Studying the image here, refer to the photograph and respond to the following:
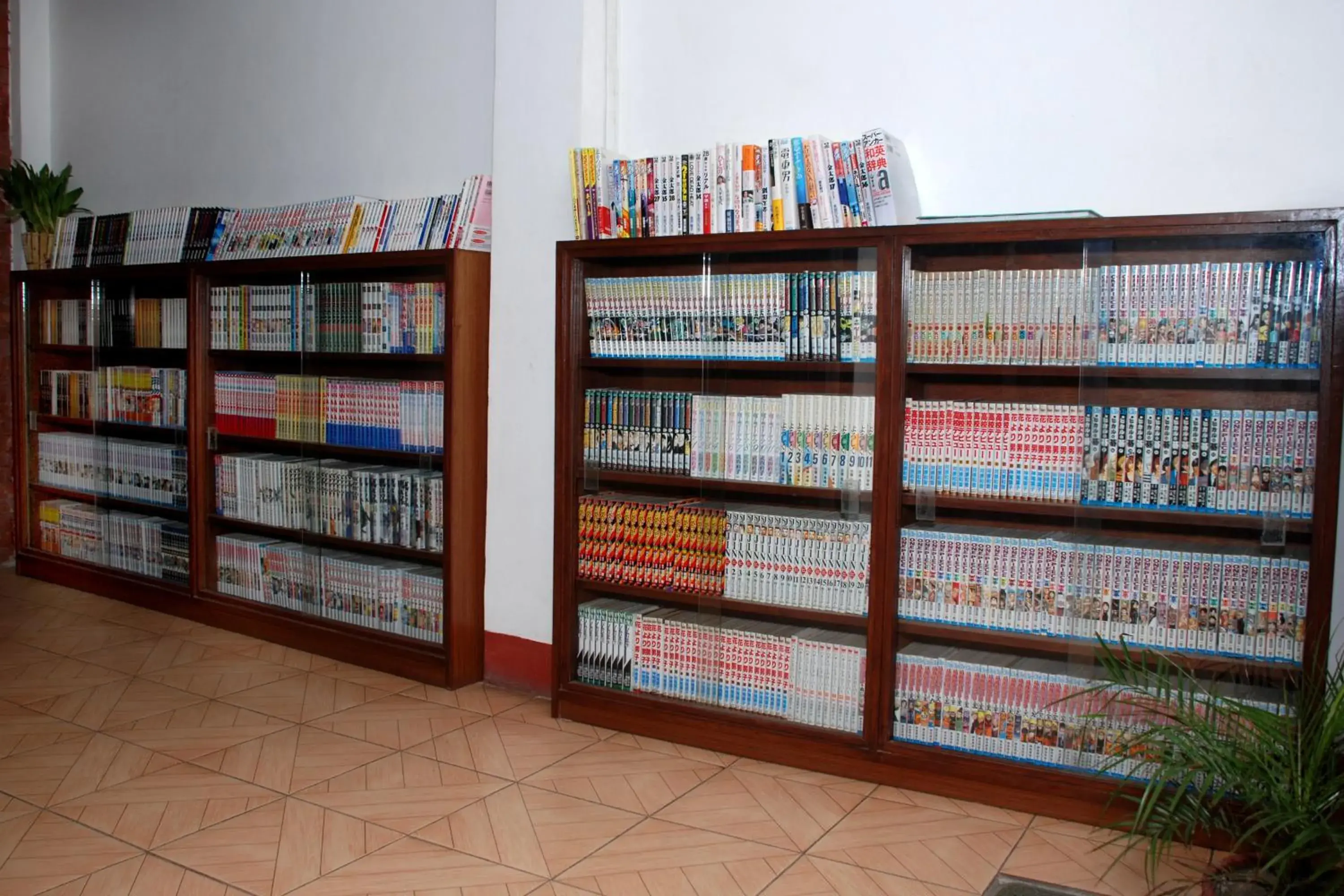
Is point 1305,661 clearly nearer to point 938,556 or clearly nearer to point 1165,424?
point 1165,424

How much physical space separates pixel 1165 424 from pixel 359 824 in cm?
261

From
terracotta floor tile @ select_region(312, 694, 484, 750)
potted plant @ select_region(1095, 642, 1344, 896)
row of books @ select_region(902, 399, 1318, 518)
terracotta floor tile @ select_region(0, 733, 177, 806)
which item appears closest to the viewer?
potted plant @ select_region(1095, 642, 1344, 896)

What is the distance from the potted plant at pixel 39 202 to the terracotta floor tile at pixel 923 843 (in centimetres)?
577

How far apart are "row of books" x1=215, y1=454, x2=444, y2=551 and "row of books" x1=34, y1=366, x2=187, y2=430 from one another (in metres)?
0.42

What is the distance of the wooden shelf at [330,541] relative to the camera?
4.66 m

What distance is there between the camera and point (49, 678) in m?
4.49

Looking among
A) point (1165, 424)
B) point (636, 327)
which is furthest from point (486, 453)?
point (1165, 424)

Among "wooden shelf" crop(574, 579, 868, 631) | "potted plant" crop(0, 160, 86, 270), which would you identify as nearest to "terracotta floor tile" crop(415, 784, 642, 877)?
"wooden shelf" crop(574, 579, 868, 631)

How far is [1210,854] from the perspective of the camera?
2.92 metres

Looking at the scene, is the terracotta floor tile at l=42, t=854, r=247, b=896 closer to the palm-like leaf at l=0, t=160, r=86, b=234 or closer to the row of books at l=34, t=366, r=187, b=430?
the row of books at l=34, t=366, r=187, b=430

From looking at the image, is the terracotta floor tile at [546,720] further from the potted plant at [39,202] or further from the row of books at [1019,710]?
the potted plant at [39,202]

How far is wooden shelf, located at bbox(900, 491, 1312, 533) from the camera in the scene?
299 centimetres

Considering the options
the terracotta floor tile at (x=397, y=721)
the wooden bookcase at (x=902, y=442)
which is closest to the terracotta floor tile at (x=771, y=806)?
the wooden bookcase at (x=902, y=442)

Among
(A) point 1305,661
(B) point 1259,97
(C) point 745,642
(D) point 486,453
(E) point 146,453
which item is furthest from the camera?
(E) point 146,453
